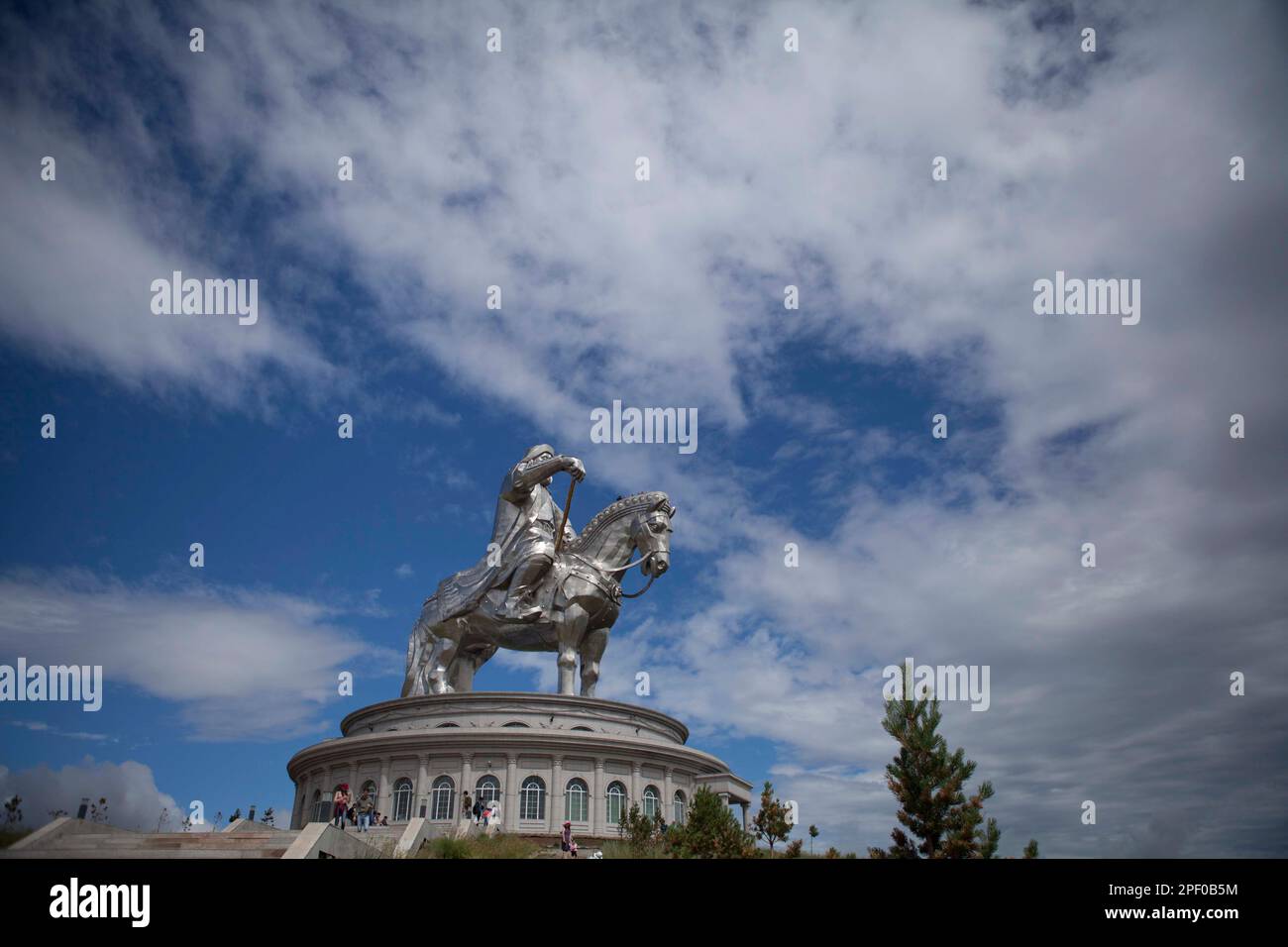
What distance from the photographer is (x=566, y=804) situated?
94.4 feet

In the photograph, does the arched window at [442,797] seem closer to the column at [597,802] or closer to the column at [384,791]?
the column at [384,791]

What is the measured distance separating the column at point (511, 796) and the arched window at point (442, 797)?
5.74ft

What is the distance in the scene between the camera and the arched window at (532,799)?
28594 mm

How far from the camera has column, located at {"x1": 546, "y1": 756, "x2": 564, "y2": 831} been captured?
28.3 metres

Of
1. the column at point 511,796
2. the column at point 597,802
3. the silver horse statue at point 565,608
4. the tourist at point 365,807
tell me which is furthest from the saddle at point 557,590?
the tourist at point 365,807

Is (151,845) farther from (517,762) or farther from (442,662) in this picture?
(442,662)

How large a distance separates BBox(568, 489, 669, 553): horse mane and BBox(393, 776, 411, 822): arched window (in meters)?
9.53

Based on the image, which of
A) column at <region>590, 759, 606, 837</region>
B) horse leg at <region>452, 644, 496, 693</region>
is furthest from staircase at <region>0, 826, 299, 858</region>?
horse leg at <region>452, 644, 496, 693</region>
